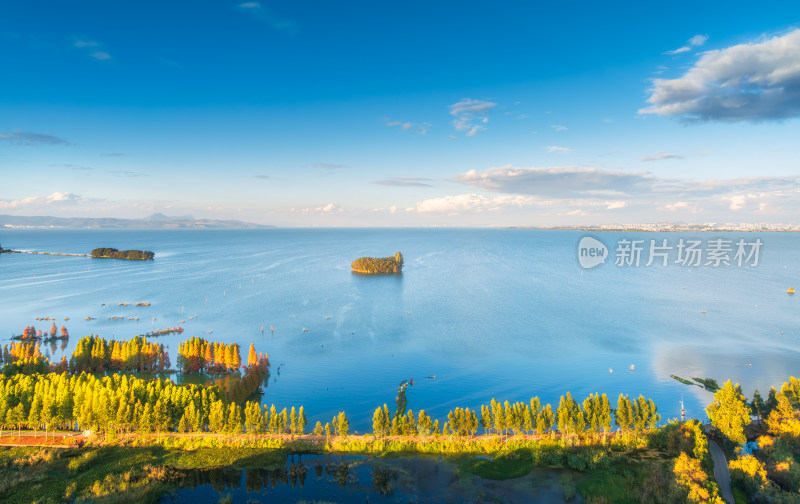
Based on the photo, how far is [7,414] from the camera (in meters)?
43.1

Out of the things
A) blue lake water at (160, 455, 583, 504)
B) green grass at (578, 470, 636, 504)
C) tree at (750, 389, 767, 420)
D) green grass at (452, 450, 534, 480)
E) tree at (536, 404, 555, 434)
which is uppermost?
tree at (750, 389, 767, 420)

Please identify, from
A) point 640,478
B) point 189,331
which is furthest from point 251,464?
point 189,331

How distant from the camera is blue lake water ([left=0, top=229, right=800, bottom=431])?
6016 centimetres

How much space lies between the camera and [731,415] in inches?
1656

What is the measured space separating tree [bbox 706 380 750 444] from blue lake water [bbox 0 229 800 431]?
29.3ft

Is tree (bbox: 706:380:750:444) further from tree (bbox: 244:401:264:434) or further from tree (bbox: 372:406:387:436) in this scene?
tree (bbox: 244:401:264:434)

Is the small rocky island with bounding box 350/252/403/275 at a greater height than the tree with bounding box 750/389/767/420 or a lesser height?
greater

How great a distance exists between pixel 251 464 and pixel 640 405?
39861 millimetres

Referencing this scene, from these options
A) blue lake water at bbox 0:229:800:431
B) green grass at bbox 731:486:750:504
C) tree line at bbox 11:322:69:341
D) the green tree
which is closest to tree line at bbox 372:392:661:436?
blue lake water at bbox 0:229:800:431

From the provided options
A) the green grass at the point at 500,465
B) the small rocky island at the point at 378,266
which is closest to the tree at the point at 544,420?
the green grass at the point at 500,465

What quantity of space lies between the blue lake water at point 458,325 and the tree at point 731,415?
29.3ft

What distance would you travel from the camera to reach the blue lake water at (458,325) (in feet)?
197

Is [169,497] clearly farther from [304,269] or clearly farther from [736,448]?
[304,269]

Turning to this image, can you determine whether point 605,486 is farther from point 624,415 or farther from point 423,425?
point 423,425
